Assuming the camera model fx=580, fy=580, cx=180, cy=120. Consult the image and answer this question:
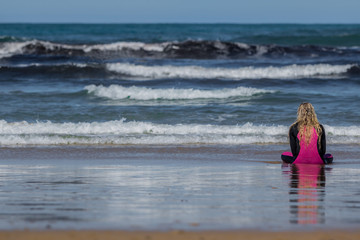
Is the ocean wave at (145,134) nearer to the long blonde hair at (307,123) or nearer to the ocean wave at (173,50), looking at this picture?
the long blonde hair at (307,123)

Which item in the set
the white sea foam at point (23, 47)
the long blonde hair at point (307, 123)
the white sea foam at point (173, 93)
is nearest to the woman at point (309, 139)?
the long blonde hair at point (307, 123)

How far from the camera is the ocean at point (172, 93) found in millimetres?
9156

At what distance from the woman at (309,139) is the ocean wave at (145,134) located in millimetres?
1986

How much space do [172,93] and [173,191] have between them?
9.09 meters

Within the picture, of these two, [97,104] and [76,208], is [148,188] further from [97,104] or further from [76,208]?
[97,104]

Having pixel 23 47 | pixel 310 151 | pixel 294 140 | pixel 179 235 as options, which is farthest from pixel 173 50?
pixel 179 235

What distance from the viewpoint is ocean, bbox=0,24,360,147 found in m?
9.16

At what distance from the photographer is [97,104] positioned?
41.1ft

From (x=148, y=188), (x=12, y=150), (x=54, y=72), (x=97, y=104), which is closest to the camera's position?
(x=148, y=188)

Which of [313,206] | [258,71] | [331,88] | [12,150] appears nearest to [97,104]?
[12,150]

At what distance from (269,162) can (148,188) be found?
95.2 inches

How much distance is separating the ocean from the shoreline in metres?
5.16

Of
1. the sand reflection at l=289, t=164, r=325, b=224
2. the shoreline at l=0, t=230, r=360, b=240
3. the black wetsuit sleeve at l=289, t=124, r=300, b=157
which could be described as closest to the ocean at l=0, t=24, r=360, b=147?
the black wetsuit sleeve at l=289, t=124, r=300, b=157

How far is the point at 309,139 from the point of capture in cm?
652
